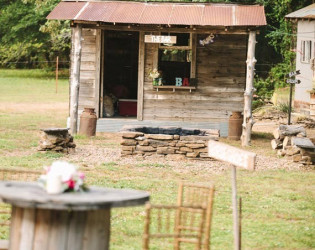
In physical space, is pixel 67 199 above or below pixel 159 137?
above

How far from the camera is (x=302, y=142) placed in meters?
17.0

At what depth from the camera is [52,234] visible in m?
6.42

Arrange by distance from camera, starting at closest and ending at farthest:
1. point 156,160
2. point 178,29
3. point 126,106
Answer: point 156,160 < point 178,29 < point 126,106

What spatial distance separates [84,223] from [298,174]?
9.55 meters

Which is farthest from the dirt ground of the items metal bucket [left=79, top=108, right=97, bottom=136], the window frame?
the window frame

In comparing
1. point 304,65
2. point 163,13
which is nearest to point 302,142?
point 163,13

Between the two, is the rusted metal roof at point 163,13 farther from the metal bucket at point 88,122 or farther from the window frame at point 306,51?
the window frame at point 306,51

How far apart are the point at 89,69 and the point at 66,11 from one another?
1.80m

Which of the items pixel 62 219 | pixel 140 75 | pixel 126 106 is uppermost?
pixel 140 75

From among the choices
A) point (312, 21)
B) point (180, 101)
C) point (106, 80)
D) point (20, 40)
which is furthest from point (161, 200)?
point (20, 40)

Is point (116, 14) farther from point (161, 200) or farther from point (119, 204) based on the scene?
point (119, 204)

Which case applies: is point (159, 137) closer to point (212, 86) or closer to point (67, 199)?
point (212, 86)

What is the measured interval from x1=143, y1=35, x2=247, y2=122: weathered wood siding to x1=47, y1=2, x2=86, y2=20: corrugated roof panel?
7.08 ft

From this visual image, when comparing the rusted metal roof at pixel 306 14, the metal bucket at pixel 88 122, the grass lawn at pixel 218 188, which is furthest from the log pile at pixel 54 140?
the rusted metal roof at pixel 306 14
